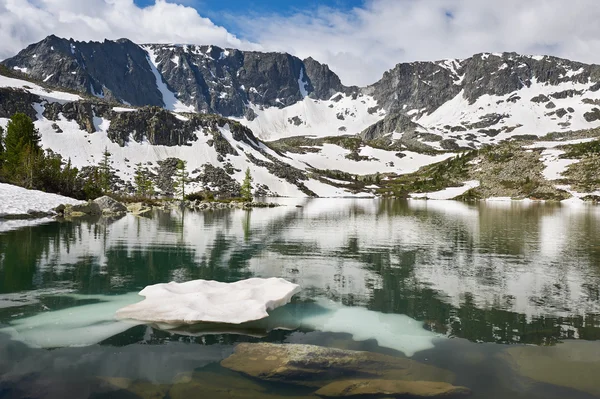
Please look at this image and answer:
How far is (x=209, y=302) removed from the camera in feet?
63.4

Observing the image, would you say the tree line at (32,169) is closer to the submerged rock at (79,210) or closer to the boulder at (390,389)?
the submerged rock at (79,210)

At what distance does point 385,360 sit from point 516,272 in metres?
20.5

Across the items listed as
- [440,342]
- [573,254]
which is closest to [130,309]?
[440,342]

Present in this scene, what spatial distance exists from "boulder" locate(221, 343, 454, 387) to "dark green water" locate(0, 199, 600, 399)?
21.2 inches

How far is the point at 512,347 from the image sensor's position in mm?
15750

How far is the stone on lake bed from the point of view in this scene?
17.7m

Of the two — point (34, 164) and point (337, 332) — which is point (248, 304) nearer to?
point (337, 332)

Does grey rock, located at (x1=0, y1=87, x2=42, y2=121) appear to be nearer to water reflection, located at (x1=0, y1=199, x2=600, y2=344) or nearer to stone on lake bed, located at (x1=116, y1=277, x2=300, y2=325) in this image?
water reflection, located at (x1=0, y1=199, x2=600, y2=344)

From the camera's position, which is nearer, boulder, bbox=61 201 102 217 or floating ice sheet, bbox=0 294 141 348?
floating ice sheet, bbox=0 294 141 348

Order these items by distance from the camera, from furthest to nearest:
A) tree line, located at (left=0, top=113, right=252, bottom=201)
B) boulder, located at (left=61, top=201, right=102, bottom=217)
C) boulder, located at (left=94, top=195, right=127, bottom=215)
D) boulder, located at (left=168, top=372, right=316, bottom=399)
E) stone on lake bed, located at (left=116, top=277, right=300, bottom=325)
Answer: tree line, located at (left=0, top=113, right=252, bottom=201)
boulder, located at (left=94, top=195, right=127, bottom=215)
boulder, located at (left=61, top=201, right=102, bottom=217)
stone on lake bed, located at (left=116, top=277, right=300, bottom=325)
boulder, located at (left=168, top=372, right=316, bottom=399)

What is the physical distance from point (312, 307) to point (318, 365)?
7.59m

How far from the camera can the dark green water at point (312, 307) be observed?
1289 centimetres

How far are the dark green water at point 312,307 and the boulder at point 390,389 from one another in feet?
2.46

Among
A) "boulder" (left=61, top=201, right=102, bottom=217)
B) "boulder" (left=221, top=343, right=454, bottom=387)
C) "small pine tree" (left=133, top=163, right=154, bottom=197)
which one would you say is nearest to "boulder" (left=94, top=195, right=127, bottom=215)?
"boulder" (left=61, top=201, right=102, bottom=217)
